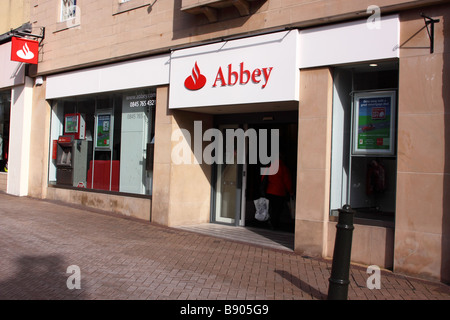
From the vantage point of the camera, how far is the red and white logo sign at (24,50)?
1299cm

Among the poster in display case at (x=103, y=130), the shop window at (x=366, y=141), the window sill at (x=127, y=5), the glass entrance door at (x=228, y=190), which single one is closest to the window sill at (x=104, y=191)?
the poster in display case at (x=103, y=130)

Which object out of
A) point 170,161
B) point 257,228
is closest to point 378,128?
point 257,228

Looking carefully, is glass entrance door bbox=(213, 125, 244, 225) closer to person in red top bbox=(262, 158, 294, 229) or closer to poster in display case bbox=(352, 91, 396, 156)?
person in red top bbox=(262, 158, 294, 229)

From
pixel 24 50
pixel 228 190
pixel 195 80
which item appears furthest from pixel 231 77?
pixel 24 50

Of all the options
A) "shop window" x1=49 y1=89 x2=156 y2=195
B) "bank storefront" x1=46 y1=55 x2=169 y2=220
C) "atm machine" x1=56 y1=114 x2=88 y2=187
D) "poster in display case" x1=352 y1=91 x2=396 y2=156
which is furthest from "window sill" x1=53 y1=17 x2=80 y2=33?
"poster in display case" x1=352 y1=91 x2=396 y2=156

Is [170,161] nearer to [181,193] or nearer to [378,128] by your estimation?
[181,193]

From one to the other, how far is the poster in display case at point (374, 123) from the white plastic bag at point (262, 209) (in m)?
3.15

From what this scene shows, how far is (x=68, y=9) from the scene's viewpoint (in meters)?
13.0

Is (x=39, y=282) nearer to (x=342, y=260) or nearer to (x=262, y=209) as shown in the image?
(x=342, y=260)

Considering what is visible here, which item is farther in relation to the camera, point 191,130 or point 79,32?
point 79,32

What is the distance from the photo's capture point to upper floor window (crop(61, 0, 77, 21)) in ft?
41.9

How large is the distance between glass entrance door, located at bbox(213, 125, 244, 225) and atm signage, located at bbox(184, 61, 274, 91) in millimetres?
1640

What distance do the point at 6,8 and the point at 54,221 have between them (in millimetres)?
9223

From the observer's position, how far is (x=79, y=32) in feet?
40.5
